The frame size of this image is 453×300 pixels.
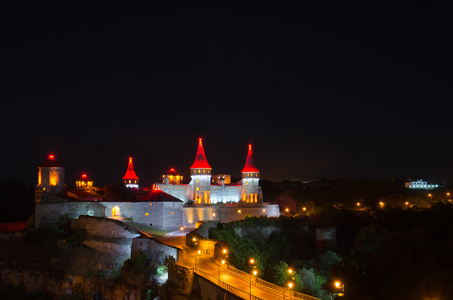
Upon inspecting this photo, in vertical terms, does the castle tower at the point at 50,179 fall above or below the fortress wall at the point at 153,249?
above

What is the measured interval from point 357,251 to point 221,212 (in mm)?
21579

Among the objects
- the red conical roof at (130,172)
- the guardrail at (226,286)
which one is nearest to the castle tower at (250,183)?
the red conical roof at (130,172)

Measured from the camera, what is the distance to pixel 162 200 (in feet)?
124

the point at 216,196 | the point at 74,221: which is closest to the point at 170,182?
the point at 216,196

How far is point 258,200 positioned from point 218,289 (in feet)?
92.0

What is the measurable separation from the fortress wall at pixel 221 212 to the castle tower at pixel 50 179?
35.4 ft

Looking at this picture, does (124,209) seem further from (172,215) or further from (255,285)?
(255,285)

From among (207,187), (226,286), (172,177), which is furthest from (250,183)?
(226,286)

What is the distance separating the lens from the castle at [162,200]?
115ft

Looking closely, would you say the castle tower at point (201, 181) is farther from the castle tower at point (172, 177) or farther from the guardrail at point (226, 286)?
the guardrail at point (226, 286)

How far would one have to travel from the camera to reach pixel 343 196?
191 ft

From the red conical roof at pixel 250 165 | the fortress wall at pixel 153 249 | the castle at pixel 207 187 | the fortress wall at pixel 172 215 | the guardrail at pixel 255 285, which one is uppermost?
the red conical roof at pixel 250 165

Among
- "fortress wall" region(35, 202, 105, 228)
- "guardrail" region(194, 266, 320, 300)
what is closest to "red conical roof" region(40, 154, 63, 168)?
"fortress wall" region(35, 202, 105, 228)

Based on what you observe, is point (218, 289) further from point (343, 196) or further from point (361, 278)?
point (343, 196)
